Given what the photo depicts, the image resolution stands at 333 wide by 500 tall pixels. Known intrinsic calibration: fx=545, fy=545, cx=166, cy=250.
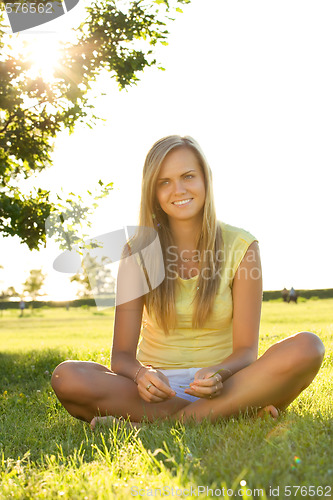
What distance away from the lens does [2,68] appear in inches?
305

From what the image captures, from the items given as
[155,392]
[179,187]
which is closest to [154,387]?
[155,392]

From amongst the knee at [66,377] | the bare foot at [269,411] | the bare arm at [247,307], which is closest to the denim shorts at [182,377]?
the bare arm at [247,307]

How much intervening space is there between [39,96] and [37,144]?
950mm

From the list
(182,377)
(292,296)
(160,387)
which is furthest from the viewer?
(292,296)

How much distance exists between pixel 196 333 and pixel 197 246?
0.72 meters

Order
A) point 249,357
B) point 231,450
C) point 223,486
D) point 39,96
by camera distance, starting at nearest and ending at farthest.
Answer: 1. point 223,486
2. point 231,450
3. point 249,357
4. point 39,96

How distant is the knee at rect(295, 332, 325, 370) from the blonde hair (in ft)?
2.76

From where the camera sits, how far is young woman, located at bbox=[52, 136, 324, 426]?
3588 millimetres

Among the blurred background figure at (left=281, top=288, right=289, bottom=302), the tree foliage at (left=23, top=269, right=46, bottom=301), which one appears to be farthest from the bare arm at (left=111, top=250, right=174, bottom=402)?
the tree foliage at (left=23, top=269, right=46, bottom=301)

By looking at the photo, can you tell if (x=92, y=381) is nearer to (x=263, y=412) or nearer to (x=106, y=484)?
(x=263, y=412)

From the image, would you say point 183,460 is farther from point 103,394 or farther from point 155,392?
point 103,394

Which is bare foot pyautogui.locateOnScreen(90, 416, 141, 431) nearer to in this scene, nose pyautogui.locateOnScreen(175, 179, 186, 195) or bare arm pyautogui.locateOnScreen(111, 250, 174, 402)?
bare arm pyautogui.locateOnScreen(111, 250, 174, 402)

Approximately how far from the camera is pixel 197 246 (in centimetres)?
446

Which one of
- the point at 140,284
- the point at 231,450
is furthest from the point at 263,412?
the point at 140,284
